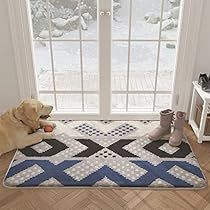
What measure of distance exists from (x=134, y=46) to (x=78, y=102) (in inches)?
27.8

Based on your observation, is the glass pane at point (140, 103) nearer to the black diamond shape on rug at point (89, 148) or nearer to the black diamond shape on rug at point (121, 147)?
the black diamond shape on rug at point (121, 147)

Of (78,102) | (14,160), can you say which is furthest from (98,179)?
(78,102)

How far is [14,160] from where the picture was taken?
2197mm

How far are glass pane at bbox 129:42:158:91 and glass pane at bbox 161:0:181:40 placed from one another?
127mm

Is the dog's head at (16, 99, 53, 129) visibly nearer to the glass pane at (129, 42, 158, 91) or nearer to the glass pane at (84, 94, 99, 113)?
the glass pane at (84, 94, 99, 113)

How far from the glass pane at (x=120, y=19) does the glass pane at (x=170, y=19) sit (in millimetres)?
290

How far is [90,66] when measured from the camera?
8.39 feet

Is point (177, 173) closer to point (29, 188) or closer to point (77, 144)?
point (77, 144)

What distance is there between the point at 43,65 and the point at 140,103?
35.8 inches

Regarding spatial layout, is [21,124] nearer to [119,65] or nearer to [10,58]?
[10,58]

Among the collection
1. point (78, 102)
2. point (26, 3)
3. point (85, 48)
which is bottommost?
point (78, 102)

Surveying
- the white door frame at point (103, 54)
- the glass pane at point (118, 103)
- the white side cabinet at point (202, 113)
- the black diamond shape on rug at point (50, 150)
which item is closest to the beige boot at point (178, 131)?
the white side cabinet at point (202, 113)

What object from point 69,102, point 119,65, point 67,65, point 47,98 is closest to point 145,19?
point 119,65

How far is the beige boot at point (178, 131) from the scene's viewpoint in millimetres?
2354
